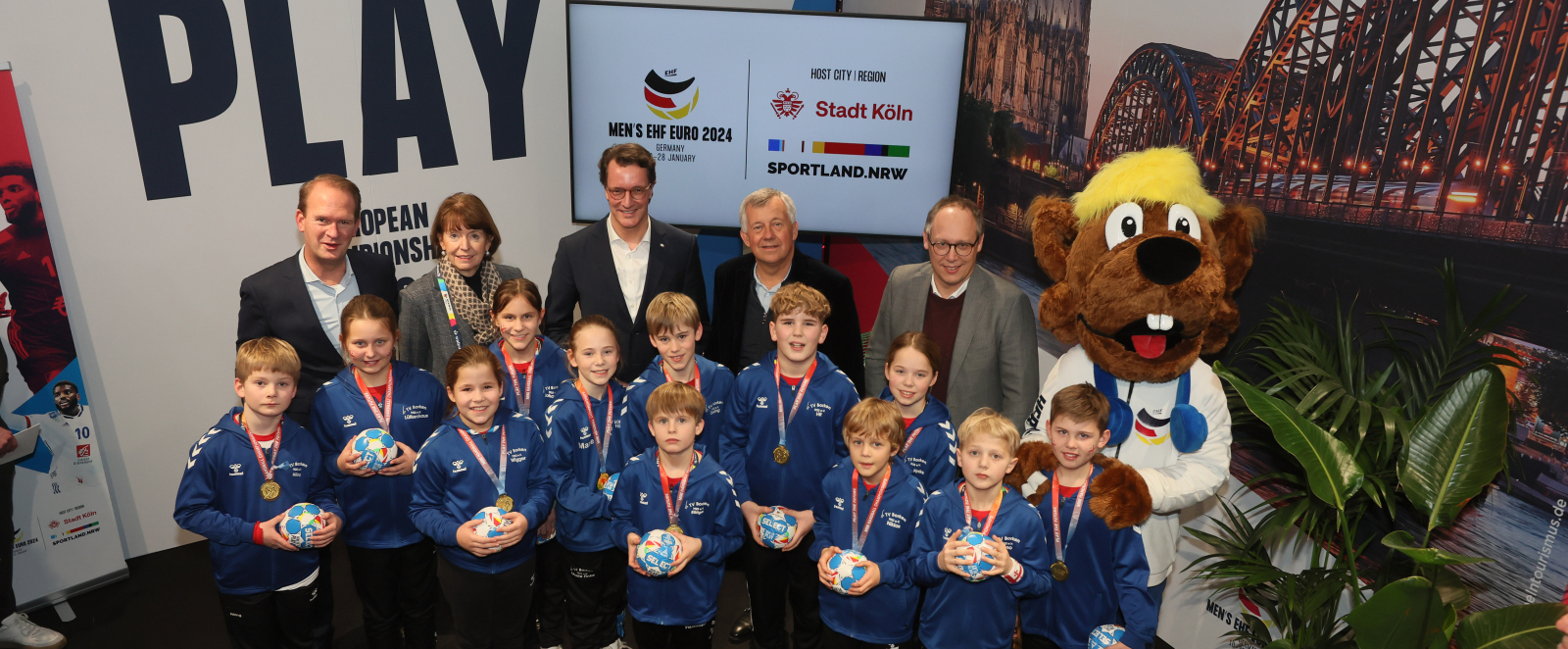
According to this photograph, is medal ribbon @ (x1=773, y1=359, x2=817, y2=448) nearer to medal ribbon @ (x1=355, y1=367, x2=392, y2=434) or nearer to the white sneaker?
medal ribbon @ (x1=355, y1=367, x2=392, y2=434)

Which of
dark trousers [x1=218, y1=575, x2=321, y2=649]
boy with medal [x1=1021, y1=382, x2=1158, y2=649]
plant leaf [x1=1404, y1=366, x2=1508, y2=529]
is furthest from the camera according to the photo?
dark trousers [x1=218, y1=575, x2=321, y2=649]

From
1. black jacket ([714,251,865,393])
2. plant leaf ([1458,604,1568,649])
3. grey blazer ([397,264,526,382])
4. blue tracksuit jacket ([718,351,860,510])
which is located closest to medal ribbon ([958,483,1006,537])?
blue tracksuit jacket ([718,351,860,510])

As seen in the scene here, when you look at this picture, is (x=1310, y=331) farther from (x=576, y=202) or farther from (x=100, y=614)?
(x=100, y=614)

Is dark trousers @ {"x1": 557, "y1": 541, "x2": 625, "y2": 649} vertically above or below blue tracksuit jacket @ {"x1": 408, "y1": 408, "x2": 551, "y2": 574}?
below

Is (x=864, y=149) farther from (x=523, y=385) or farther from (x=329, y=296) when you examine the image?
(x=329, y=296)

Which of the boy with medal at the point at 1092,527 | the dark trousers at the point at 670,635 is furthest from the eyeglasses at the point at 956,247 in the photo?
the dark trousers at the point at 670,635

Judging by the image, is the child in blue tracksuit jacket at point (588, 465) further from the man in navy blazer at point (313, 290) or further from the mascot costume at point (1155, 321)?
the mascot costume at point (1155, 321)

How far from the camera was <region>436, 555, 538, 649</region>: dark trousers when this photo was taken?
10.1ft

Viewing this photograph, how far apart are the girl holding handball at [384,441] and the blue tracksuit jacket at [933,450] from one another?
5.42 ft

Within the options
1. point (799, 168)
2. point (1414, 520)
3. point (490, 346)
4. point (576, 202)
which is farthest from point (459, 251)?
point (1414, 520)

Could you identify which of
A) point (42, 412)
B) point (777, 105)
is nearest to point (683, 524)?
point (777, 105)

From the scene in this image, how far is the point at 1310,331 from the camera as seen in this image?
111 inches

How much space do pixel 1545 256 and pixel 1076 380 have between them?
1.19 metres

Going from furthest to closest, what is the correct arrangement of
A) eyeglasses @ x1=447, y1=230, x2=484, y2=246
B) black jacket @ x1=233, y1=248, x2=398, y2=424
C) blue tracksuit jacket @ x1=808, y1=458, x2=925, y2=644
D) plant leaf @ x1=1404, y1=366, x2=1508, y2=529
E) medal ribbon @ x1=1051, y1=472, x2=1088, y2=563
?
eyeglasses @ x1=447, y1=230, x2=484, y2=246
black jacket @ x1=233, y1=248, x2=398, y2=424
blue tracksuit jacket @ x1=808, y1=458, x2=925, y2=644
medal ribbon @ x1=1051, y1=472, x2=1088, y2=563
plant leaf @ x1=1404, y1=366, x2=1508, y2=529
